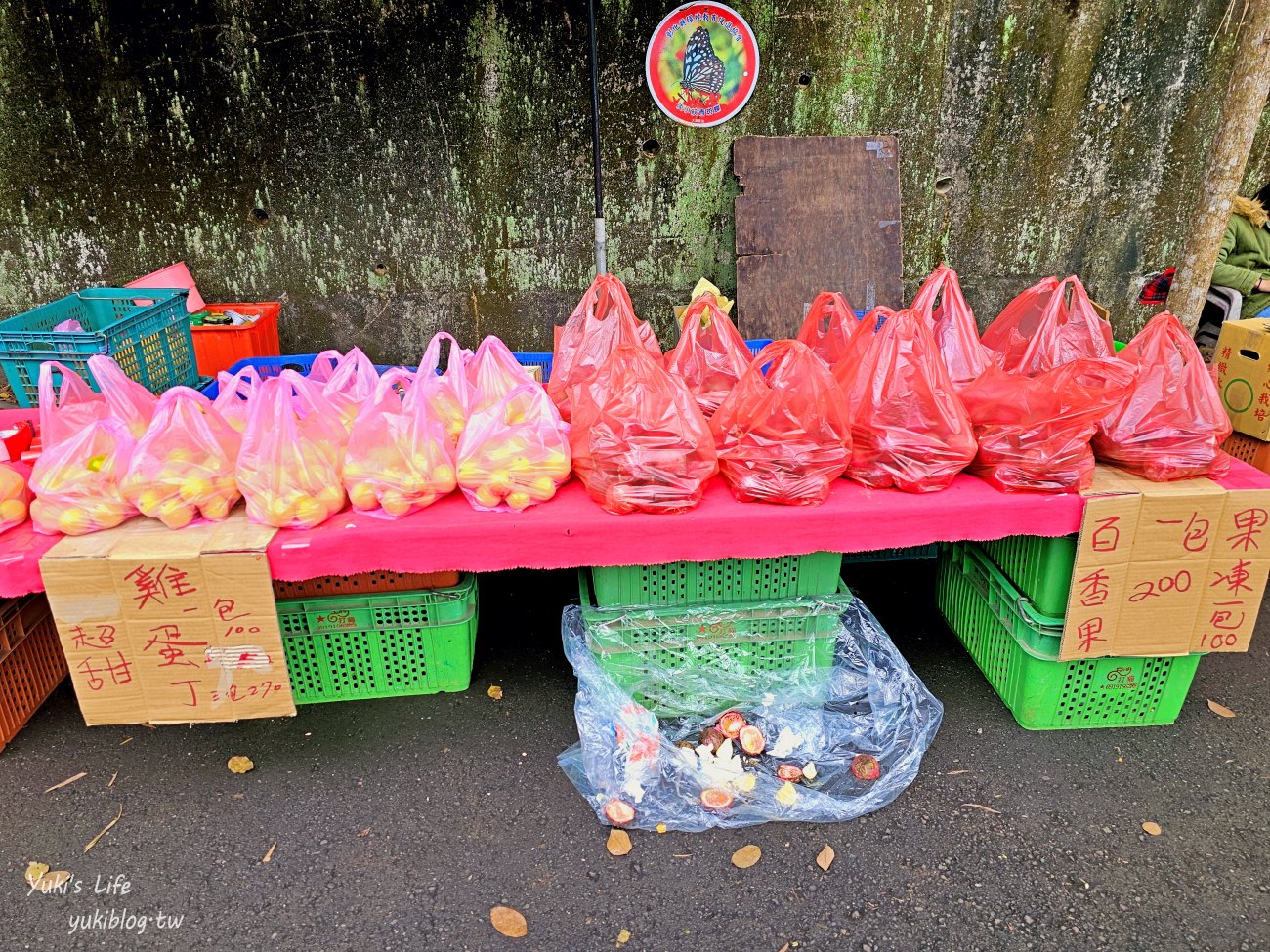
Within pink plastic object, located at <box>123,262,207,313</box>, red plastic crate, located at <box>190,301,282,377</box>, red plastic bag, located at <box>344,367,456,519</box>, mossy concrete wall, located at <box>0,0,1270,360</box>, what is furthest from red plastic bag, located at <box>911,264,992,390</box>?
pink plastic object, located at <box>123,262,207,313</box>

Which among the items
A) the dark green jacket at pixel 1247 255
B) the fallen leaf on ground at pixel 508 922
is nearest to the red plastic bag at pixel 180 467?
the fallen leaf on ground at pixel 508 922

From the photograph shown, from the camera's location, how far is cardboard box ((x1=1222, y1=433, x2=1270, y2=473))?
11.3 feet

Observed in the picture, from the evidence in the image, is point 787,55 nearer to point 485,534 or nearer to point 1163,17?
point 1163,17

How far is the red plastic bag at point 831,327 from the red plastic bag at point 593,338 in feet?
1.81

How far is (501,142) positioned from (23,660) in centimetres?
308

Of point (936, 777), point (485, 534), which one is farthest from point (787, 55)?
point (936, 777)

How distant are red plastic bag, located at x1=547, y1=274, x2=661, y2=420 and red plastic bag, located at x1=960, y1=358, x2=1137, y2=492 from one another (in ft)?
3.38

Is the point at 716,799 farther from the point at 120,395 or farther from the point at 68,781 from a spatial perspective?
the point at 120,395

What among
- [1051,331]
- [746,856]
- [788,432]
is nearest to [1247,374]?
[1051,331]

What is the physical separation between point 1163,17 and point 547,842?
489 cm

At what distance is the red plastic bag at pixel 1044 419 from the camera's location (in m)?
2.21

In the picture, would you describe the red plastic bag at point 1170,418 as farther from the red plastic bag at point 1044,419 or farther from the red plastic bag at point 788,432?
the red plastic bag at point 788,432

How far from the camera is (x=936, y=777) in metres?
2.47

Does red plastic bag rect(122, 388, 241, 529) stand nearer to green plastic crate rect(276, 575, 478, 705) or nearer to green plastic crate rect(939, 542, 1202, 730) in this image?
green plastic crate rect(276, 575, 478, 705)
